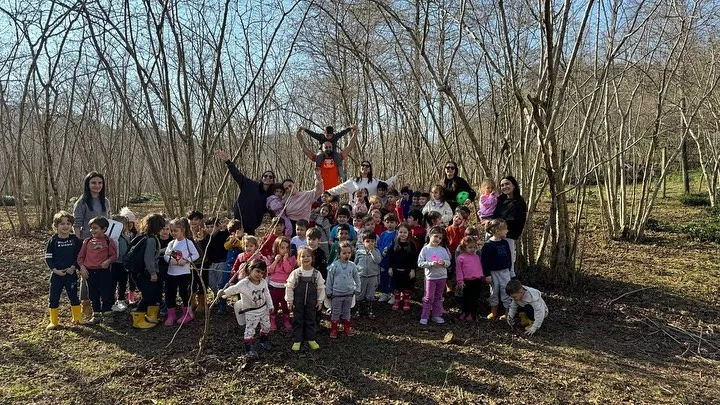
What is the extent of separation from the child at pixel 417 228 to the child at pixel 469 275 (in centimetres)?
56

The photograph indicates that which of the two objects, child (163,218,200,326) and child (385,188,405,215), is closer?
child (163,218,200,326)

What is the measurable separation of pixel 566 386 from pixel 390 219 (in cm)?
233

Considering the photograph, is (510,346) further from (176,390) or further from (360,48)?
(360,48)

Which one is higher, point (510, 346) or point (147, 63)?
point (147, 63)

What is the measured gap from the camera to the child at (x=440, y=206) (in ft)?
17.3

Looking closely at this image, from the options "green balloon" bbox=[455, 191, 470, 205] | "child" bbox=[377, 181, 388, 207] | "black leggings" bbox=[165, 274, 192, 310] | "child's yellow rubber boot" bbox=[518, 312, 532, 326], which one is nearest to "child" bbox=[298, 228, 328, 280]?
"black leggings" bbox=[165, 274, 192, 310]

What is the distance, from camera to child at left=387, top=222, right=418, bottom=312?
4.60 metres

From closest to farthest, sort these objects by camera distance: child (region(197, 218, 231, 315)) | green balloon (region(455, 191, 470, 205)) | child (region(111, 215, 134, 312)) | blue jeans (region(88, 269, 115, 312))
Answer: blue jeans (region(88, 269, 115, 312)), child (region(111, 215, 134, 312)), child (region(197, 218, 231, 315)), green balloon (region(455, 191, 470, 205))

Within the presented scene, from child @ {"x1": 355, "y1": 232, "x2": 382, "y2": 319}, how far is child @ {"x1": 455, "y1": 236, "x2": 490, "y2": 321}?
0.81 meters

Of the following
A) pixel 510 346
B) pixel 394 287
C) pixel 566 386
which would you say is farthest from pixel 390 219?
pixel 566 386

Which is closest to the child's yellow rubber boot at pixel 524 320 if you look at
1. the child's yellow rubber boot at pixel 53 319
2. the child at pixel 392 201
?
the child at pixel 392 201

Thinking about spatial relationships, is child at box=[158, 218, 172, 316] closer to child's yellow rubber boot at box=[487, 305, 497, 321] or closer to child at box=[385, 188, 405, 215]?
child at box=[385, 188, 405, 215]

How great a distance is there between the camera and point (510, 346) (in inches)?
149

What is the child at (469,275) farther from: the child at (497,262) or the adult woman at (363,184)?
the adult woman at (363,184)
